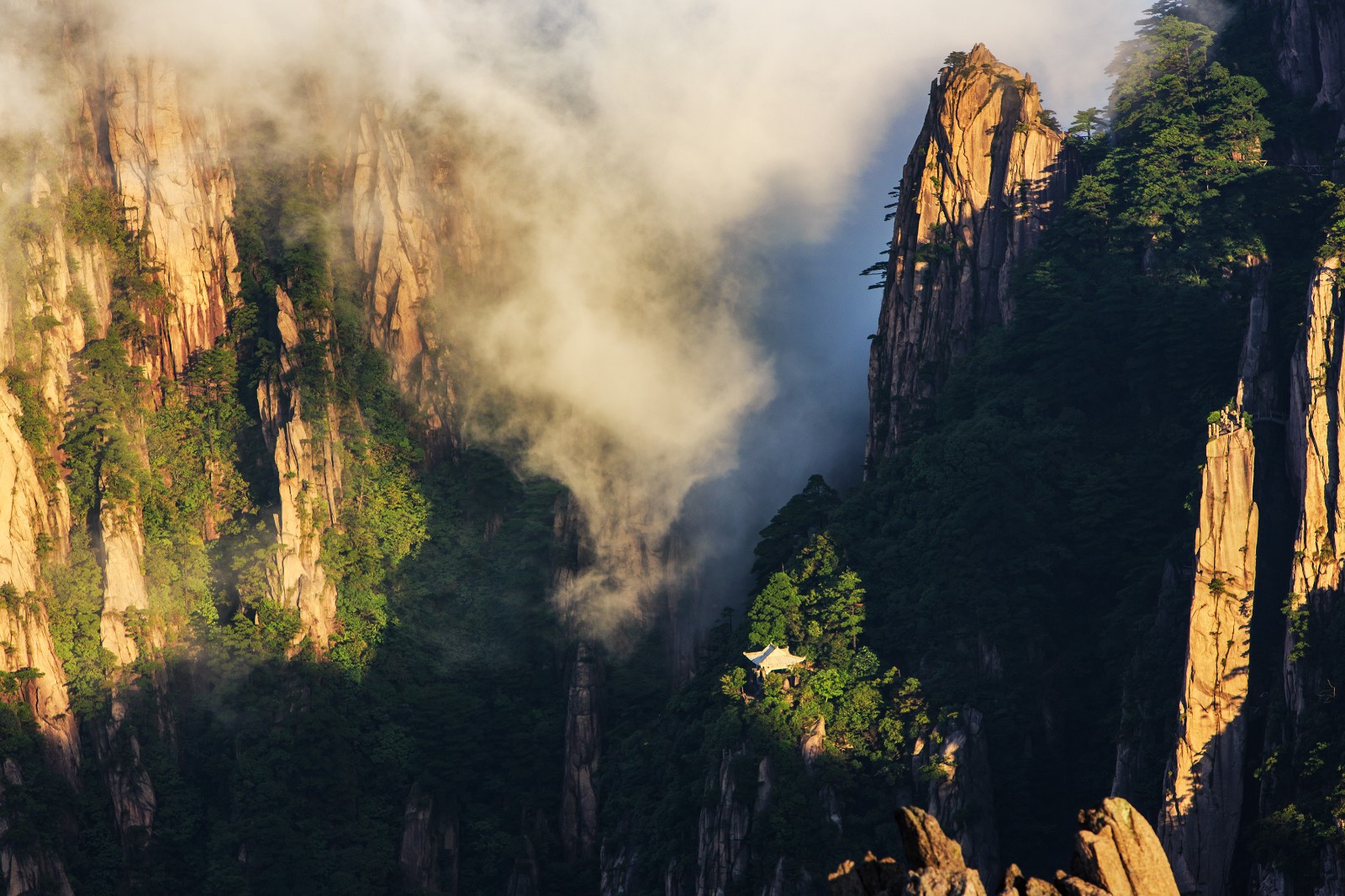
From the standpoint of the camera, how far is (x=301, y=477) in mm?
88812

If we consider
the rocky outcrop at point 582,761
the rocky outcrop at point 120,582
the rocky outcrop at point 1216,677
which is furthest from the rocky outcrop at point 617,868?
the rocky outcrop at point 1216,677

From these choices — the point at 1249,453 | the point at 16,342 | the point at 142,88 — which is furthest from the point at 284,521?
the point at 1249,453

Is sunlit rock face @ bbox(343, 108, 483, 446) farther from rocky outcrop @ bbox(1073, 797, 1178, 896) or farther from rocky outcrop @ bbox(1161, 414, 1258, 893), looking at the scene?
rocky outcrop @ bbox(1073, 797, 1178, 896)

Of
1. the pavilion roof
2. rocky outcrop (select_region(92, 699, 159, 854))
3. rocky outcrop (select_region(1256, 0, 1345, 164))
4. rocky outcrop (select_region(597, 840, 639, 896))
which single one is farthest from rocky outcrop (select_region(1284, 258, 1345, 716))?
rocky outcrop (select_region(92, 699, 159, 854))

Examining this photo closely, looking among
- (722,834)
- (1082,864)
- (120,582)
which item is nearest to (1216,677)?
(722,834)

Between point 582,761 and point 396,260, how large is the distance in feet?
82.8

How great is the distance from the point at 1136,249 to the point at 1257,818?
23.3 meters

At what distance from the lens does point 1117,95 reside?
7781 cm

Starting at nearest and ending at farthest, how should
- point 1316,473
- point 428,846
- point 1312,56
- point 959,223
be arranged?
point 1316,473 → point 1312,56 → point 959,223 → point 428,846

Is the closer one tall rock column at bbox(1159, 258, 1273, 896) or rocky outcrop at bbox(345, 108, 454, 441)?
tall rock column at bbox(1159, 258, 1273, 896)

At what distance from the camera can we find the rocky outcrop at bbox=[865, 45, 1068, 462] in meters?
77.6

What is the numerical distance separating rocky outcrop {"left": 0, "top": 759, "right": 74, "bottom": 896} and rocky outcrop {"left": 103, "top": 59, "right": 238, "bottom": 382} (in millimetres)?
20745

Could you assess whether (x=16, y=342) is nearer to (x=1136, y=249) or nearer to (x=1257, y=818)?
(x=1136, y=249)

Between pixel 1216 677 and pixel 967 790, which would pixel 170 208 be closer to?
pixel 967 790
